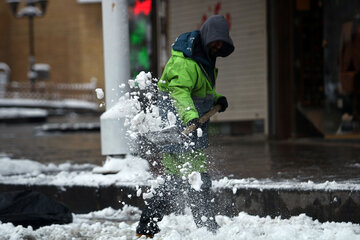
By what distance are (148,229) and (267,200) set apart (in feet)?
3.80

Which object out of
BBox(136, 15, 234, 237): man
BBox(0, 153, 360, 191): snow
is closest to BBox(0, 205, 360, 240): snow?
BBox(136, 15, 234, 237): man

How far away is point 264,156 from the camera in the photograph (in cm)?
791

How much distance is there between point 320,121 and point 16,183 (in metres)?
5.43

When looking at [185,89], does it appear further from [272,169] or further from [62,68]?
[62,68]

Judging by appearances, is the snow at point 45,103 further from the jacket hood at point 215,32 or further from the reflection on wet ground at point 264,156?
the jacket hood at point 215,32

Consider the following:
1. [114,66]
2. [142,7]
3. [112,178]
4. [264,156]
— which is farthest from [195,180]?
[142,7]

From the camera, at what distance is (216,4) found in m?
11.2

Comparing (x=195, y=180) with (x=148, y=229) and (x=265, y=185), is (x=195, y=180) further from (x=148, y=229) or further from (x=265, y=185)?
(x=265, y=185)

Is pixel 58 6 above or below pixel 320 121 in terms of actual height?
above

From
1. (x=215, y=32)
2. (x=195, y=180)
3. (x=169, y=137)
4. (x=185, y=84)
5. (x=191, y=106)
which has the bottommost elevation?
(x=195, y=180)

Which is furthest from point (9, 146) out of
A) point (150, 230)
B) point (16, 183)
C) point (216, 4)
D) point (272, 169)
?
point (150, 230)

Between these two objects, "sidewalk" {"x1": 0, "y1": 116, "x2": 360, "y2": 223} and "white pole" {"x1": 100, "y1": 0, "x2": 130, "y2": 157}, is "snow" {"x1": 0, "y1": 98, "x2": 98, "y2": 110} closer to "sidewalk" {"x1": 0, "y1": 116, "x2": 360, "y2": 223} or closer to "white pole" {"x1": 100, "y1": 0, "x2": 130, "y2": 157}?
"sidewalk" {"x1": 0, "y1": 116, "x2": 360, "y2": 223}

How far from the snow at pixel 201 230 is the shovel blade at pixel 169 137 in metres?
0.68

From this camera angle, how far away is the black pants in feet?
14.9
